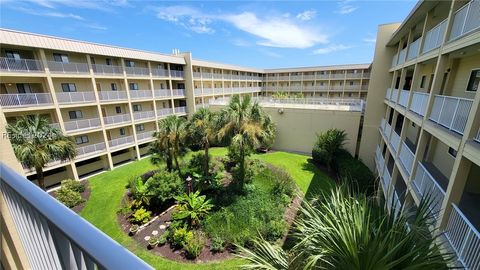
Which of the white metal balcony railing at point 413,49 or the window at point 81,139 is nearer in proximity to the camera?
the white metal balcony railing at point 413,49

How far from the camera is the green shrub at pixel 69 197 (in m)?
15.1

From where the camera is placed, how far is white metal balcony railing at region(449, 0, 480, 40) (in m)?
6.55

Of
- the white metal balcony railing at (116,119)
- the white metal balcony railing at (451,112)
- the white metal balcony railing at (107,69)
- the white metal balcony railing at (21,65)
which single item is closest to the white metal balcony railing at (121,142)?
the white metal balcony railing at (116,119)

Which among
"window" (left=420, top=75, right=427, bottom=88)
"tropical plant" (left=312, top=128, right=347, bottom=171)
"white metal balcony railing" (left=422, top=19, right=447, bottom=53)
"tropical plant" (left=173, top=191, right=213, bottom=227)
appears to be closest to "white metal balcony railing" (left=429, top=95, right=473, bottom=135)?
"white metal balcony railing" (left=422, top=19, right=447, bottom=53)

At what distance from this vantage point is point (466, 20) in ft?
22.9

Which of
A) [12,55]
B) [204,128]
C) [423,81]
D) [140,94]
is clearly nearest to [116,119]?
[140,94]

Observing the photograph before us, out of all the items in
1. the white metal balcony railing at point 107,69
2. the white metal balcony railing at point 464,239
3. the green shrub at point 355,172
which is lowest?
the green shrub at point 355,172

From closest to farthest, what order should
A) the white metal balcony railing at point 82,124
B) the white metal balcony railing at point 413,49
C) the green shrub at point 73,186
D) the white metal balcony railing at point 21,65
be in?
the white metal balcony railing at point 413,49
the white metal balcony railing at point 21,65
the green shrub at point 73,186
the white metal balcony railing at point 82,124

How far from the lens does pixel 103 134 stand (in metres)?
20.9

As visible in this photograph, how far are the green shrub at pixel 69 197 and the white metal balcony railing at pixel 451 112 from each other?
848 inches

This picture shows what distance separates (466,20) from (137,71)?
1001 inches

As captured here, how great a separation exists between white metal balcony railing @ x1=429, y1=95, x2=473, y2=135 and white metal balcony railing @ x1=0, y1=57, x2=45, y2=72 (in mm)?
24887

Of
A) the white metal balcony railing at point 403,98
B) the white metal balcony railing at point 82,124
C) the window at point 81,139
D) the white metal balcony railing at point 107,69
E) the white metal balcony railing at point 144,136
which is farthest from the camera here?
the white metal balcony railing at point 144,136

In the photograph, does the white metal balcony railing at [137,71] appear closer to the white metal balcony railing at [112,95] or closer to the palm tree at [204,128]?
the white metal balcony railing at [112,95]
